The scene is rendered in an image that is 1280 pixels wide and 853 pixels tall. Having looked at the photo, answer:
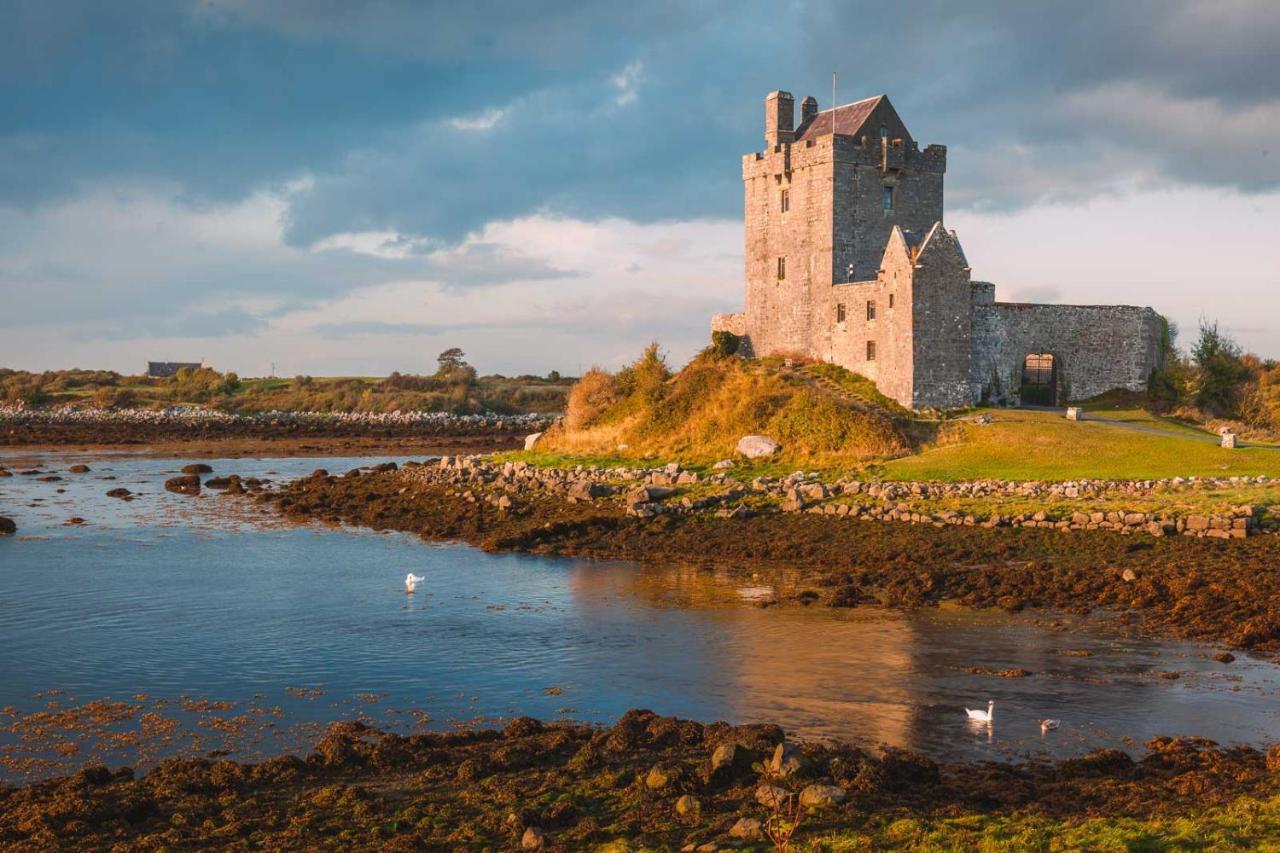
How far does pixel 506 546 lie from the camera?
3036 cm

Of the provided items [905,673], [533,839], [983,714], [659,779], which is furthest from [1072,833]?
[905,673]

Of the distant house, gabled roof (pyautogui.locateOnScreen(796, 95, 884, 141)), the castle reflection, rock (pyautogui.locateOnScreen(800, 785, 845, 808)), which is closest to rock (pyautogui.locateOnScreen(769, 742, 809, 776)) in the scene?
rock (pyautogui.locateOnScreen(800, 785, 845, 808))

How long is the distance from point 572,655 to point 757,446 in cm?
2132

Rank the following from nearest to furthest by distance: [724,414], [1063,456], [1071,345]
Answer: [1063,456]
[724,414]
[1071,345]

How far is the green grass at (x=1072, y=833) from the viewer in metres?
9.42

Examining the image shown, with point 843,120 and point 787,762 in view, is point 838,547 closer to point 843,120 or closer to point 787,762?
point 787,762

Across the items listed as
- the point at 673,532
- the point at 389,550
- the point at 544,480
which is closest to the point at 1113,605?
the point at 673,532

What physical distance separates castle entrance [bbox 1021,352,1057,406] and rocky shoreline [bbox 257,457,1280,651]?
52.4ft

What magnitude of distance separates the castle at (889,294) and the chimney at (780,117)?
5cm

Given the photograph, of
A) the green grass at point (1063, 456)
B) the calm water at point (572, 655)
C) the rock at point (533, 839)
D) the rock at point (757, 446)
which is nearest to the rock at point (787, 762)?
the calm water at point (572, 655)

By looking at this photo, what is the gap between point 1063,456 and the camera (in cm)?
3378

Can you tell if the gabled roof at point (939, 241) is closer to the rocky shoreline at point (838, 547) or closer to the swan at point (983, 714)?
the rocky shoreline at point (838, 547)

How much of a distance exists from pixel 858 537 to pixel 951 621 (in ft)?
25.8

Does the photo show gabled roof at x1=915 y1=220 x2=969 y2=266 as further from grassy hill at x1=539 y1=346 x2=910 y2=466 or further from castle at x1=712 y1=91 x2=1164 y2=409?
grassy hill at x1=539 y1=346 x2=910 y2=466
